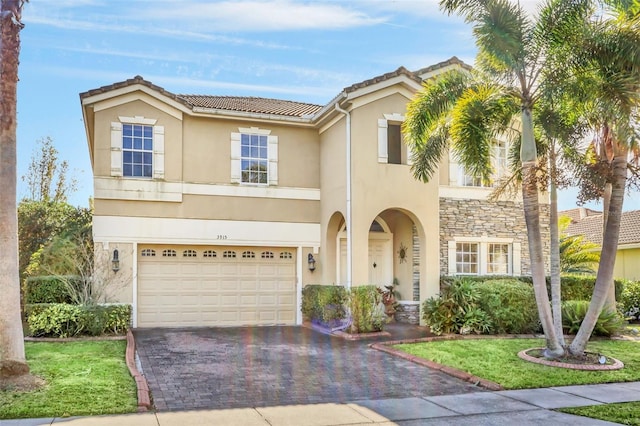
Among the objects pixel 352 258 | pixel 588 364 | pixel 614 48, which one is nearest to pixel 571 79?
pixel 614 48

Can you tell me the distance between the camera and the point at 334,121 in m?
17.8

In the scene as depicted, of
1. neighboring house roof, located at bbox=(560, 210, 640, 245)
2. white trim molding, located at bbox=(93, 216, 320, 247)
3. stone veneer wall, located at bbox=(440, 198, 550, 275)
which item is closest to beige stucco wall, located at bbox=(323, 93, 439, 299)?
stone veneer wall, located at bbox=(440, 198, 550, 275)

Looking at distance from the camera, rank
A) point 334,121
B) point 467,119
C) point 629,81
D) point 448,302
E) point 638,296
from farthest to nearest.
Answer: point 638,296
point 334,121
point 448,302
point 467,119
point 629,81

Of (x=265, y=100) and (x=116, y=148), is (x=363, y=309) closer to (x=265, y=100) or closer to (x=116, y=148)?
(x=116, y=148)

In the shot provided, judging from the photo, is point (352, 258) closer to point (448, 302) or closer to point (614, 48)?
point (448, 302)

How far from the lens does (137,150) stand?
17.2 meters

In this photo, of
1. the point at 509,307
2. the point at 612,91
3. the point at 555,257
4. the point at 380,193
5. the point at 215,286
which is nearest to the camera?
the point at 612,91

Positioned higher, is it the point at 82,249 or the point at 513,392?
the point at 82,249

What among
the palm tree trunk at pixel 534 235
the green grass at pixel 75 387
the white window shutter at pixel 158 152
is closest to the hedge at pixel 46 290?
the green grass at pixel 75 387

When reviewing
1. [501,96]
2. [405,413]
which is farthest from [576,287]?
[405,413]

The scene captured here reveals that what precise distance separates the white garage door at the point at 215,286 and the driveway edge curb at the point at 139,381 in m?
4.06

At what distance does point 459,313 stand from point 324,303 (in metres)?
3.84

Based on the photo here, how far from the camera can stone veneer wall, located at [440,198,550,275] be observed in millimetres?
18266

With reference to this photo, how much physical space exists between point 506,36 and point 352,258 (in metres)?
7.42
